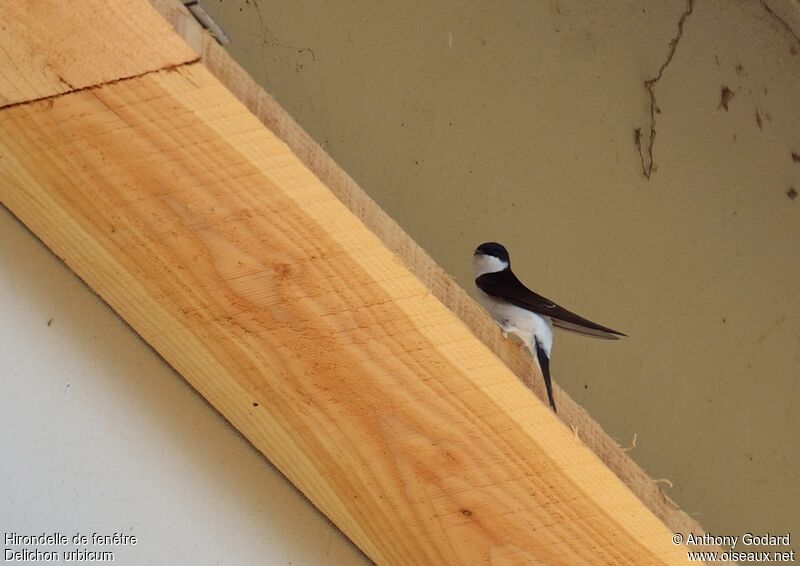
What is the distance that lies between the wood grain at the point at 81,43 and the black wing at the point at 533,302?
796 millimetres

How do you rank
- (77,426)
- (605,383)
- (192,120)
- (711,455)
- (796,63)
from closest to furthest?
(192,120) → (77,426) → (605,383) → (711,455) → (796,63)

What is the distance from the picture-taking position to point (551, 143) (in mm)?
2520

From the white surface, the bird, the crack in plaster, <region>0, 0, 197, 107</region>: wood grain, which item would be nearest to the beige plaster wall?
the crack in plaster

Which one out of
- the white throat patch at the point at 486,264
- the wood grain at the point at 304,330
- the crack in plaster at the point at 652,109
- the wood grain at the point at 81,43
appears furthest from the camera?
the crack in plaster at the point at 652,109

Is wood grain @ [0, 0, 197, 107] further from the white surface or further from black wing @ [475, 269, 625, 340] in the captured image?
black wing @ [475, 269, 625, 340]

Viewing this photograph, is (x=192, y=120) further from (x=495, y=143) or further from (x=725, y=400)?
(x=725, y=400)

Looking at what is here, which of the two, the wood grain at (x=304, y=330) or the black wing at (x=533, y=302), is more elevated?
the black wing at (x=533, y=302)

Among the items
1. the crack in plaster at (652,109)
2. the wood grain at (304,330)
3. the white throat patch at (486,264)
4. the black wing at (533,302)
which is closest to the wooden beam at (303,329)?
the wood grain at (304,330)

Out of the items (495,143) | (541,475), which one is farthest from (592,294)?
(541,475)

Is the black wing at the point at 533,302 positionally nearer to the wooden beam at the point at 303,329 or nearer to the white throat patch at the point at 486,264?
the white throat patch at the point at 486,264

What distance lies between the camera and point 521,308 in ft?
5.94

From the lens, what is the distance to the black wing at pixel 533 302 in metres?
1.70

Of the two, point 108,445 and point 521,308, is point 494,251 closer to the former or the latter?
point 521,308

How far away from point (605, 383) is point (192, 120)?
58.0 inches
